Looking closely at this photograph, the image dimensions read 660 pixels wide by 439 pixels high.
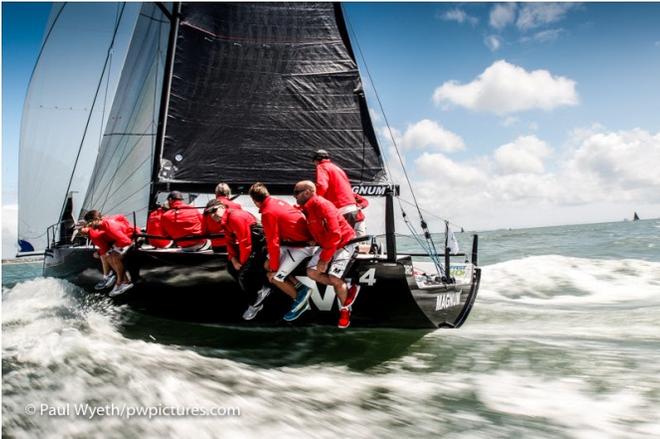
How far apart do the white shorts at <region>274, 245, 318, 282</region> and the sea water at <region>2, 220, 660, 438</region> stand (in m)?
0.80

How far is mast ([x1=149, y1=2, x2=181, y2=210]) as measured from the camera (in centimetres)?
628

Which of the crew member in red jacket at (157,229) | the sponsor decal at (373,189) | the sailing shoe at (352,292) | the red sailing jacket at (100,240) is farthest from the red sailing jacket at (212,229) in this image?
the sponsor decal at (373,189)

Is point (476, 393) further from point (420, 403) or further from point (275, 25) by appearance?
point (275, 25)

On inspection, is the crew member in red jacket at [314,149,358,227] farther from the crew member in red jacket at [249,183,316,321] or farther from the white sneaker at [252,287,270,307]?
the white sneaker at [252,287,270,307]

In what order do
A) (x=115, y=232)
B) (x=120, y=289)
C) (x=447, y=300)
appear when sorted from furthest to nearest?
(x=120, y=289)
(x=115, y=232)
(x=447, y=300)

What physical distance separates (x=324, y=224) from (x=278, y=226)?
0.53 metres

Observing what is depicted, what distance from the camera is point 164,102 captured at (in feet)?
21.6

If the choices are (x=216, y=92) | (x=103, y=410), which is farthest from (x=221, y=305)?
(x=216, y=92)

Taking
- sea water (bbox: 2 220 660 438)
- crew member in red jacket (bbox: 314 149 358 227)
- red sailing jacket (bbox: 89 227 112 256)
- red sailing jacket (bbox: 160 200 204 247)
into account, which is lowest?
sea water (bbox: 2 220 660 438)

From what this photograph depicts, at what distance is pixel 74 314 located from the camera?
5.66 meters

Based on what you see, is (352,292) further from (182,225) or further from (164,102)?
(164,102)

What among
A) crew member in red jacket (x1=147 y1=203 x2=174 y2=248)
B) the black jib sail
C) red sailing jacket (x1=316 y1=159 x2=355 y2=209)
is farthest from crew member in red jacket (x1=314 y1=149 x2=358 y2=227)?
crew member in red jacket (x1=147 y1=203 x2=174 y2=248)

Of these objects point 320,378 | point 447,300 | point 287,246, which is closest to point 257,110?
point 287,246

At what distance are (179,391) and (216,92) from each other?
4929mm
